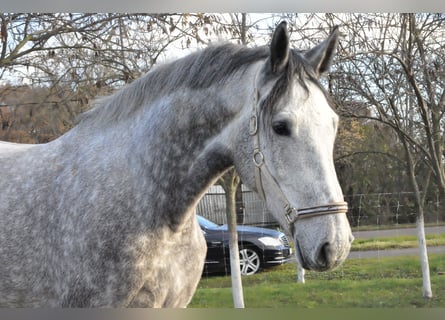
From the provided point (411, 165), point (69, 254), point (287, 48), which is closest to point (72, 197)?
point (69, 254)

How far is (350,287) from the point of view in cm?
376

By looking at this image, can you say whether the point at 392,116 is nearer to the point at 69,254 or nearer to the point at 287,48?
the point at 287,48

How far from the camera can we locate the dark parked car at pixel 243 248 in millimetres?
3796

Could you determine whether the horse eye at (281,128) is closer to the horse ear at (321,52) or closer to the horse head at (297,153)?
the horse head at (297,153)

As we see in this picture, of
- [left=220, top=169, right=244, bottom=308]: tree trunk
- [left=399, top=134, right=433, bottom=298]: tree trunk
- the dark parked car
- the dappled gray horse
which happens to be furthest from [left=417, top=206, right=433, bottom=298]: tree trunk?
the dappled gray horse

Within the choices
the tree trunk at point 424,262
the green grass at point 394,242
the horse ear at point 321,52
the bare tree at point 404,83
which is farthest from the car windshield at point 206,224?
the horse ear at point 321,52

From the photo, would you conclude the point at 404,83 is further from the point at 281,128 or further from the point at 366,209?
the point at 281,128

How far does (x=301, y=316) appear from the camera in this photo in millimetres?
3553

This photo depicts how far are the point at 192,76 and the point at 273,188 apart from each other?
20.7 inches

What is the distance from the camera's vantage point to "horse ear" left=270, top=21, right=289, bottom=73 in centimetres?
148

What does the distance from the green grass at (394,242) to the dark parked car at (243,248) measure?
64 centimetres

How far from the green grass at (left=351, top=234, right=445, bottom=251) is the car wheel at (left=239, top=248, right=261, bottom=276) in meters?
0.78

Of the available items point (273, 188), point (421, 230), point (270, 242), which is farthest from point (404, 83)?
point (273, 188)

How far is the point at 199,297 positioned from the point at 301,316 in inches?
30.6
